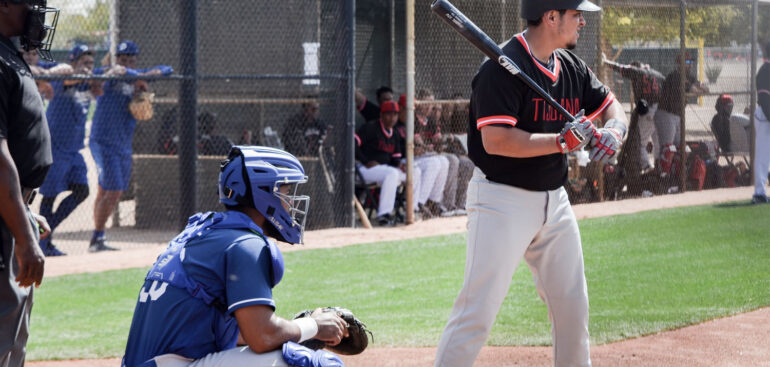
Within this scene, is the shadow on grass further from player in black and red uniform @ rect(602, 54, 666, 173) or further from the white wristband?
the white wristband

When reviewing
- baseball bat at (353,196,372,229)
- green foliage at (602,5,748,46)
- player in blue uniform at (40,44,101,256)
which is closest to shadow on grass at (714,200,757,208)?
green foliage at (602,5,748,46)

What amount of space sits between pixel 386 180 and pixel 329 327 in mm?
8069

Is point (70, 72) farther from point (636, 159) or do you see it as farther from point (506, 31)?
point (636, 159)

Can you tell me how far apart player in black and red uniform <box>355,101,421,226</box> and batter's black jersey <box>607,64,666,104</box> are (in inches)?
146

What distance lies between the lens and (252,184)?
10.2 ft

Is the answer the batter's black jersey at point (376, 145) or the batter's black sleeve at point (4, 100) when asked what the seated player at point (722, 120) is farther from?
the batter's black sleeve at point (4, 100)

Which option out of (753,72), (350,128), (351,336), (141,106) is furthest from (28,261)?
(753,72)

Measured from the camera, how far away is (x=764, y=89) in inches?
486

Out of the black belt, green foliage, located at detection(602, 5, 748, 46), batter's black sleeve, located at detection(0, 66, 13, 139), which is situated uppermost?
green foliage, located at detection(602, 5, 748, 46)

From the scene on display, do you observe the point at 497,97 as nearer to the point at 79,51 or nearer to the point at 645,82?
the point at 79,51

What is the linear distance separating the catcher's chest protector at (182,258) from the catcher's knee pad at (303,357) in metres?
0.22

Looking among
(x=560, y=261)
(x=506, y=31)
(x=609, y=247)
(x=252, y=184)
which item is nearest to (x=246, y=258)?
(x=252, y=184)

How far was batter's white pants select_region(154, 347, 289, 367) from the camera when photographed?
9.75 ft

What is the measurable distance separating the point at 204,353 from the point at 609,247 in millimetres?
6920
